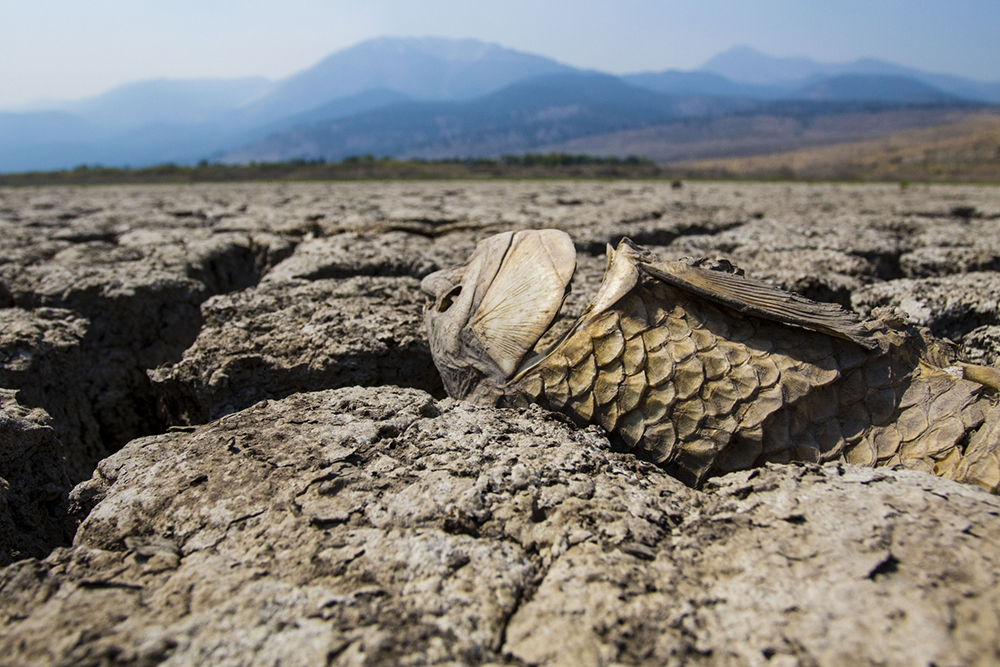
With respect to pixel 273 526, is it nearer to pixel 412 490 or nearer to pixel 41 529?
pixel 412 490

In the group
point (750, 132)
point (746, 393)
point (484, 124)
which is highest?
point (484, 124)

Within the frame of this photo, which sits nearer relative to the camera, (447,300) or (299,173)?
(447,300)

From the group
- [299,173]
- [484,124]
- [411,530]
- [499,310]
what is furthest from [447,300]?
[484,124]

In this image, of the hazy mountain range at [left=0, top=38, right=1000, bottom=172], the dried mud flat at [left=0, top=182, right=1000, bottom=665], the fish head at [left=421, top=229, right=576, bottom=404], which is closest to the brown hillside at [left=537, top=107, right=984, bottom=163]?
the hazy mountain range at [left=0, top=38, right=1000, bottom=172]

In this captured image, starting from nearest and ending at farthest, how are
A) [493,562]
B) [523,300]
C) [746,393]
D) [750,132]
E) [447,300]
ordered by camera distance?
[493,562] → [746,393] → [523,300] → [447,300] → [750,132]

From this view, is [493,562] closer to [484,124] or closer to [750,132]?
[750,132]

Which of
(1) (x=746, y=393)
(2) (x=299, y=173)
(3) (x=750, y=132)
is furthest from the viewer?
(3) (x=750, y=132)
